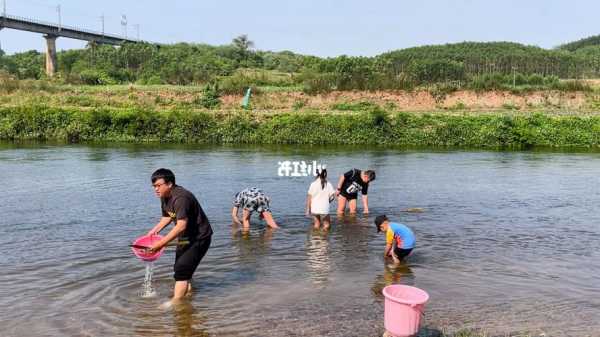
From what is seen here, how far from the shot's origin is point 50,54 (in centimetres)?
8131

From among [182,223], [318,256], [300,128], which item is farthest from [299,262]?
[300,128]

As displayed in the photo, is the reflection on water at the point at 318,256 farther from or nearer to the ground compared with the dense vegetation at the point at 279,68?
nearer to the ground

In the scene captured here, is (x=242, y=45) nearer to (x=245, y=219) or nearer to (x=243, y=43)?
(x=243, y=43)

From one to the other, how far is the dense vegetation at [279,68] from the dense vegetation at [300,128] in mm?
13996

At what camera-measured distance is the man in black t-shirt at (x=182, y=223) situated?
717 centimetres

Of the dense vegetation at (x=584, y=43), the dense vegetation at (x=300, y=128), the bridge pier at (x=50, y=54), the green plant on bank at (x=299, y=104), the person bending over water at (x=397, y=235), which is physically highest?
the dense vegetation at (x=584, y=43)

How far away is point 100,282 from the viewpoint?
904 cm

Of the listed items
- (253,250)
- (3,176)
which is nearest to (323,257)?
(253,250)

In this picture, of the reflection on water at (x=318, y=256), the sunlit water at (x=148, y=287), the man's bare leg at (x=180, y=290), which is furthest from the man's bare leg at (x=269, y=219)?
the man's bare leg at (x=180, y=290)

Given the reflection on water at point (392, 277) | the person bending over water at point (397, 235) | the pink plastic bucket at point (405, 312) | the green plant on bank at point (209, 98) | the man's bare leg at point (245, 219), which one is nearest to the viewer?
the pink plastic bucket at point (405, 312)

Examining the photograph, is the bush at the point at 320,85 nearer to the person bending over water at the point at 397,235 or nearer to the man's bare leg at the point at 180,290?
the person bending over water at the point at 397,235

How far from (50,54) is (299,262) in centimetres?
8238

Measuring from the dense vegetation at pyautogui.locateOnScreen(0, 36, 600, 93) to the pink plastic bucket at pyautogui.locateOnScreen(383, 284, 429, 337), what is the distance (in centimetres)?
4664

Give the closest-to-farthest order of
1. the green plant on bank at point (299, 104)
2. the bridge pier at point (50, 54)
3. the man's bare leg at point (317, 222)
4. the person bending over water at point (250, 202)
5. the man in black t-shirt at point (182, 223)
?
the man in black t-shirt at point (182, 223), the person bending over water at point (250, 202), the man's bare leg at point (317, 222), the green plant on bank at point (299, 104), the bridge pier at point (50, 54)
